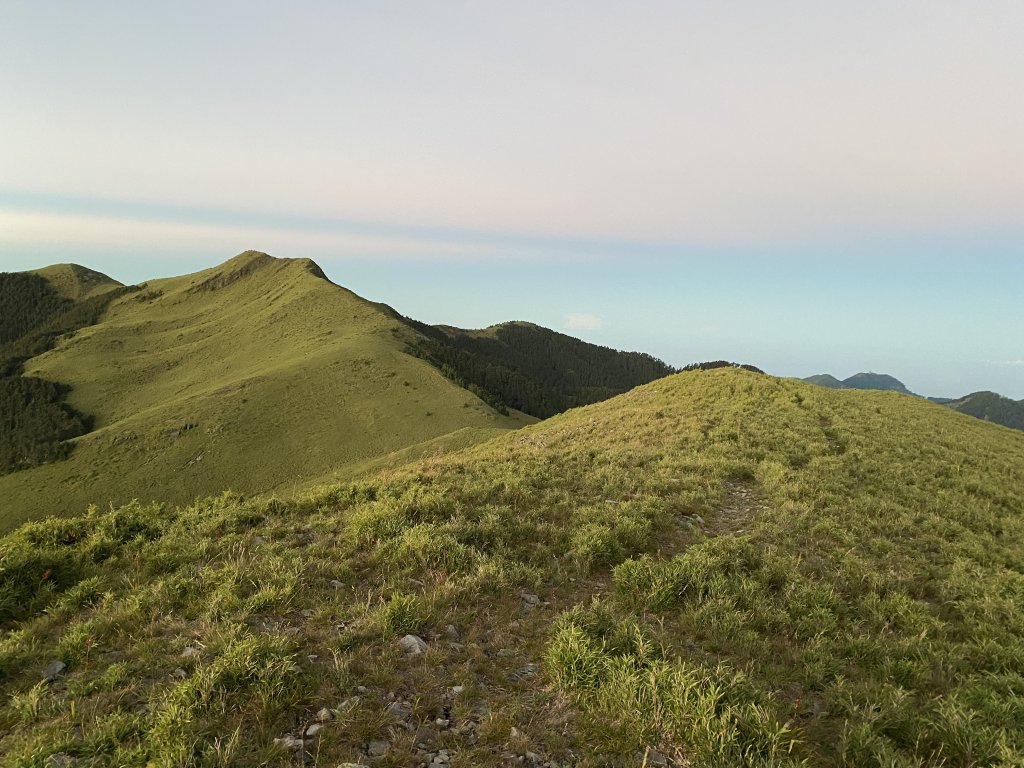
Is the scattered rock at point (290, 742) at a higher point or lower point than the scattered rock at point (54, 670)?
higher

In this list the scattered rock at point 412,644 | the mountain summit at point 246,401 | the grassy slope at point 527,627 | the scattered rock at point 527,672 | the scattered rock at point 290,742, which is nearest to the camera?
the scattered rock at point 290,742

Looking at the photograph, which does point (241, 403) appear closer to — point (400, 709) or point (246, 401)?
point (246, 401)

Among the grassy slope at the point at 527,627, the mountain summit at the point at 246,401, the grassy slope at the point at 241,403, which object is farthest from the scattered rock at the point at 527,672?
the grassy slope at the point at 241,403

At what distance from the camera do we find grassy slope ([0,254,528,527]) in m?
65.1

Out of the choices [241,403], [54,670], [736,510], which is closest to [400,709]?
[54,670]

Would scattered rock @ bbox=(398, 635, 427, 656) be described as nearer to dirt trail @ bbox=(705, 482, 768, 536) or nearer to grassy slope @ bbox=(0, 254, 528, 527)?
dirt trail @ bbox=(705, 482, 768, 536)

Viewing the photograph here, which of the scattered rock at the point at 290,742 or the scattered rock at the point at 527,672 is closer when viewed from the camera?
the scattered rock at the point at 290,742

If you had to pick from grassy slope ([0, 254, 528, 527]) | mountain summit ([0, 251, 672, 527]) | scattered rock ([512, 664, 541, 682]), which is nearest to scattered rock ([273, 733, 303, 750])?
scattered rock ([512, 664, 541, 682])

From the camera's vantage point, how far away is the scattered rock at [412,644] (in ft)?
20.8

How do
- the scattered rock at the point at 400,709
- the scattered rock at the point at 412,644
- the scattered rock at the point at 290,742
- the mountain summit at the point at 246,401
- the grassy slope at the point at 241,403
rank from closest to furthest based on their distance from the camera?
the scattered rock at the point at 290,742 → the scattered rock at the point at 400,709 → the scattered rock at the point at 412,644 → the mountain summit at the point at 246,401 → the grassy slope at the point at 241,403

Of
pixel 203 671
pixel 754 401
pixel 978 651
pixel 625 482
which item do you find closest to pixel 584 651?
pixel 203 671

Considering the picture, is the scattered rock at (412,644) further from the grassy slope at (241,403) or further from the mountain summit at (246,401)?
the grassy slope at (241,403)

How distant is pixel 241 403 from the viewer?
7619 centimetres

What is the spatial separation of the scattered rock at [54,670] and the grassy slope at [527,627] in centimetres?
9
